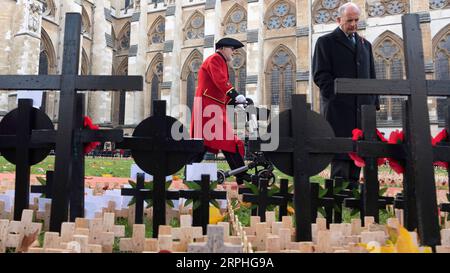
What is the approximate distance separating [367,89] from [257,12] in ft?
68.9

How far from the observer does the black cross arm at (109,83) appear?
8.04 ft

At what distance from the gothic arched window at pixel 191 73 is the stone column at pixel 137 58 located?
3.36 m

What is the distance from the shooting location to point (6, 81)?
8.43 ft

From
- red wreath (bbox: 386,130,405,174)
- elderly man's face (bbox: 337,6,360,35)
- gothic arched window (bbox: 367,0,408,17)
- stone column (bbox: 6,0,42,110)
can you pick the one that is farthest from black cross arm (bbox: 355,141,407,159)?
gothic arched window (bbox: 367,0,408,17)

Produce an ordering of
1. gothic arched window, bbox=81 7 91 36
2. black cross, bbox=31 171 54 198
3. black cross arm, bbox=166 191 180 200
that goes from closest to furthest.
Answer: black cross arm, bbox=166 191 180 200 < black cross, bbox=31 171 54 198 < gothic arched window, bbox=81 7 91 36

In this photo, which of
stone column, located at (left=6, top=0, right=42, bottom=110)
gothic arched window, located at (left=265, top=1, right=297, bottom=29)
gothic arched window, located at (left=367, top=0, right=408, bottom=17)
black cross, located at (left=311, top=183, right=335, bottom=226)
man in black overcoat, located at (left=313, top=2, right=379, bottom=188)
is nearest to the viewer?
black cross, located at (left=311, top=183, right=335, bottom=226)

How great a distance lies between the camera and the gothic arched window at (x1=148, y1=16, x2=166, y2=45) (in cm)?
2691

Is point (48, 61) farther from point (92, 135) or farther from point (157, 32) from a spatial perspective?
point (92, 135)

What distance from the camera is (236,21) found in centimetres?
2425

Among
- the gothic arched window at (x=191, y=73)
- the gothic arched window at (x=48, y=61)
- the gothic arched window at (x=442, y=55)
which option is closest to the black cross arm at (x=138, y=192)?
the gothic arched window at (x=442, y=55)

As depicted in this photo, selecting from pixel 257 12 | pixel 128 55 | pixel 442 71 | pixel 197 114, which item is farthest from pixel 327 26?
pixel 197 114

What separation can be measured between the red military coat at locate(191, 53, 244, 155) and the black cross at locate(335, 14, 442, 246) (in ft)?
8.41

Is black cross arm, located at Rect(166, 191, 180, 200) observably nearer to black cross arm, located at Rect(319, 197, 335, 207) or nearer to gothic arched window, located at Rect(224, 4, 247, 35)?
black cross arm, located at Rect(319, 197, 335, 207)
